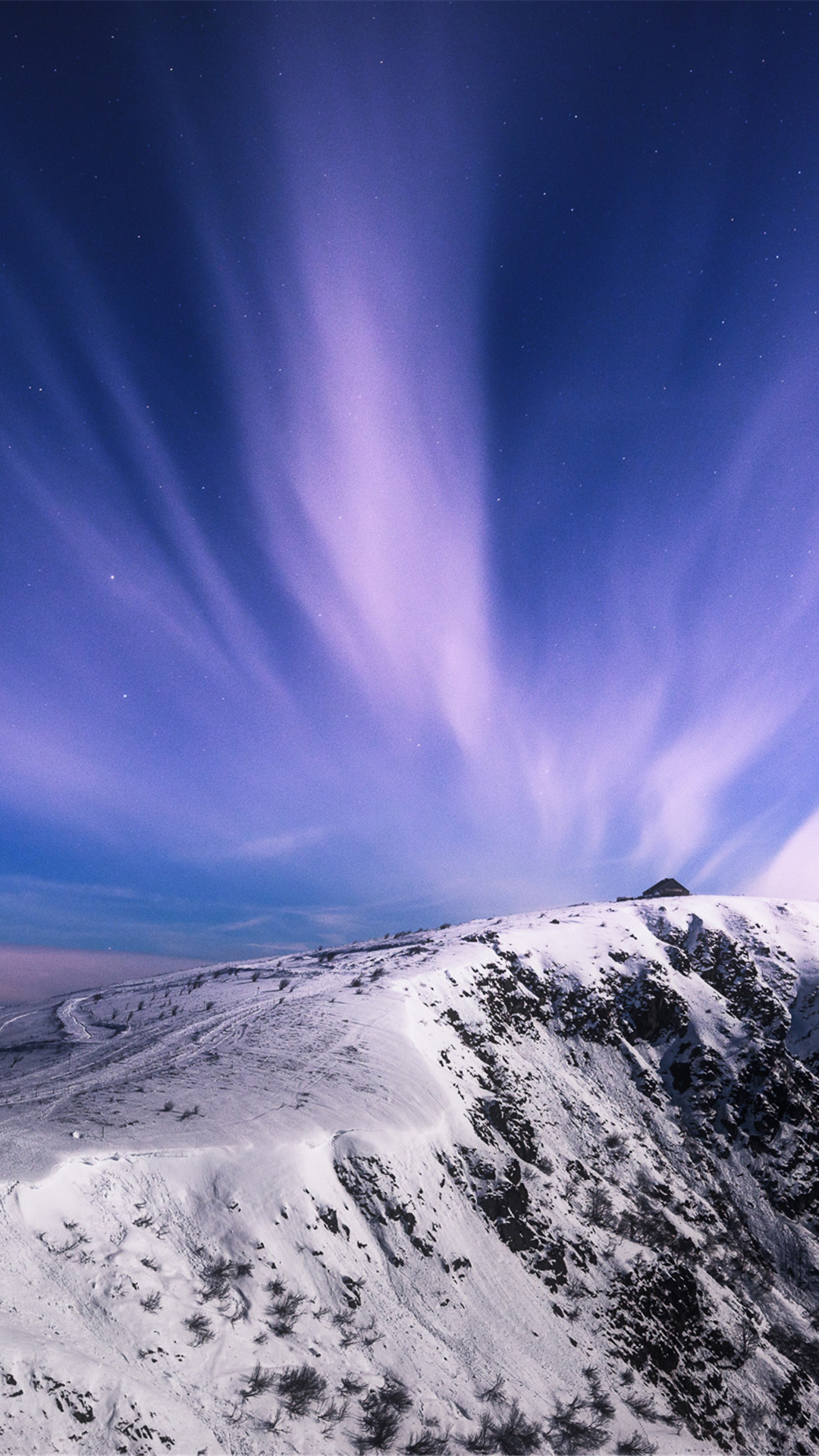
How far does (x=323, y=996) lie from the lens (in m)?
35.2

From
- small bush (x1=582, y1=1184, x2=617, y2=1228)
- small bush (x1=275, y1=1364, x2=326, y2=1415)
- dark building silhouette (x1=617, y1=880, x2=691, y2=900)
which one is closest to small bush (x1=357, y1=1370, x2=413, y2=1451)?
small bush (x1=275, y1=1364, x2=326, y2=1415)

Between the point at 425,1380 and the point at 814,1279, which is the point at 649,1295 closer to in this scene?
the point at 425,1380

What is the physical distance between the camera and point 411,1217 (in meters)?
19.3

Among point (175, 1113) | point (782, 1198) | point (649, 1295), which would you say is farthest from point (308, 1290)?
point (782, 1198)

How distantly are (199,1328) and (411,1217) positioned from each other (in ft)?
30.4

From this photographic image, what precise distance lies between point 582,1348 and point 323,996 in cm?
1961

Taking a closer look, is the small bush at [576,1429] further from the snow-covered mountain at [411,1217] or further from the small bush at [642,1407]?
the small bush at [642,1407]

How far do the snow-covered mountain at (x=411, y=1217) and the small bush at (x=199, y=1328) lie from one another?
0.04 metres

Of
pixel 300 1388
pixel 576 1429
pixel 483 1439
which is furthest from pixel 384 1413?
pixel 576 1429

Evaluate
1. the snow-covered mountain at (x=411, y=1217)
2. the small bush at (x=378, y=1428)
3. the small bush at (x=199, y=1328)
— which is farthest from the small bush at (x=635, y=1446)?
the small bush at (x=199, y=1328)

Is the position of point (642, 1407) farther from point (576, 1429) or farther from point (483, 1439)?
point (483, 1439)

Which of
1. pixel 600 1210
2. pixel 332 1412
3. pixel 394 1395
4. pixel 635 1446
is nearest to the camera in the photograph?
pixel 332 1412

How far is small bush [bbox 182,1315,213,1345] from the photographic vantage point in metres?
11.7

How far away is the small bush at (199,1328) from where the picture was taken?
11.7 metres
